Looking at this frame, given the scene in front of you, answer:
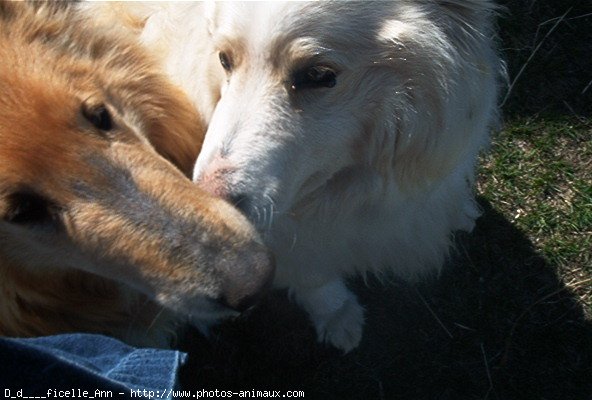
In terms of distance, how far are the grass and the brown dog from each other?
123 centimetres

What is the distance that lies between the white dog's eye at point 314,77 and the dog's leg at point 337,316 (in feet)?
3.98

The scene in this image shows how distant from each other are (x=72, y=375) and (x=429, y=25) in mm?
1355

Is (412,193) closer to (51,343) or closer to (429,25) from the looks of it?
(429,25)

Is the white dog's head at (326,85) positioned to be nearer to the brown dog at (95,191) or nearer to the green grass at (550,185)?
the brown dog at (95,191)

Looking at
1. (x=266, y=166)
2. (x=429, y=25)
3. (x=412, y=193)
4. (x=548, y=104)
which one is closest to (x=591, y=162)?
(x=548, y=104)

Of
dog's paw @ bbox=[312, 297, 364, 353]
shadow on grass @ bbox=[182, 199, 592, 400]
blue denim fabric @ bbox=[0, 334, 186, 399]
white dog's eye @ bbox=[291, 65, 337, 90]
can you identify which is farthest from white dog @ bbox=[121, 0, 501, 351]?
shadow on grass @ bbox=[182, 199, 592, 400]

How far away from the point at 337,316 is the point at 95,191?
1.50m

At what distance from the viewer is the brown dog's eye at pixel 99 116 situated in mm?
1758

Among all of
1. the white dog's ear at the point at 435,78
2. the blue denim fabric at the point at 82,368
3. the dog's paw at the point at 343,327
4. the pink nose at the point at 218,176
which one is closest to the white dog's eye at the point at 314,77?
the white dog's ear at the point at 435,78

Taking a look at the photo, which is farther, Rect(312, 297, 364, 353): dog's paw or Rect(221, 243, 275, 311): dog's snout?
Rect(312, 297, 364, 353): dog's paw

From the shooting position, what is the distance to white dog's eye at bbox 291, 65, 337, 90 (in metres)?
1.81

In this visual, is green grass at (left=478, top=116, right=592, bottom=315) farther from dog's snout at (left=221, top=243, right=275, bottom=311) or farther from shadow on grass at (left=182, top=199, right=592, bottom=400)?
dog's snout at (left=221, top=243, right=275, bottom=311)

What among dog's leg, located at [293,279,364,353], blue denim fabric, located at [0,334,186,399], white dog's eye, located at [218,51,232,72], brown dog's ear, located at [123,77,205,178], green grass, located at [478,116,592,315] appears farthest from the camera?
green grass, located at [478,116,592,315]

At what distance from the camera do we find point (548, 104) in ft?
10.8
